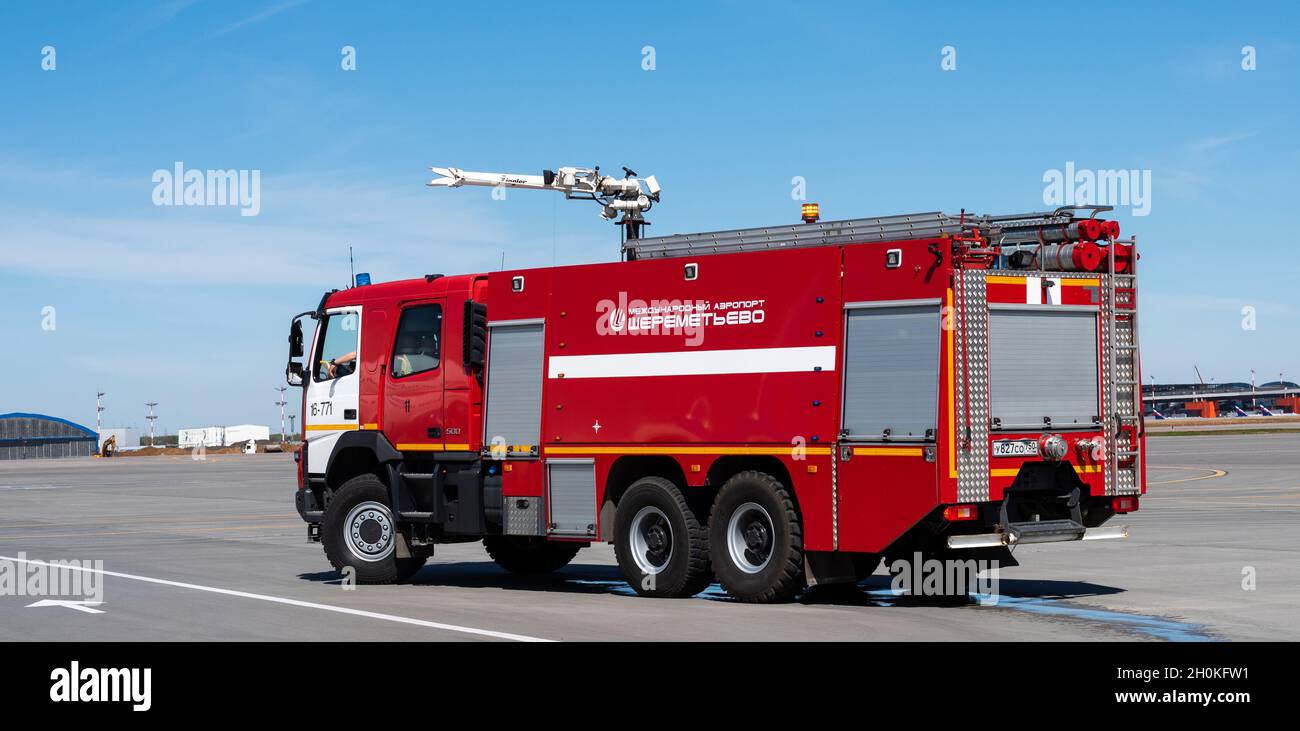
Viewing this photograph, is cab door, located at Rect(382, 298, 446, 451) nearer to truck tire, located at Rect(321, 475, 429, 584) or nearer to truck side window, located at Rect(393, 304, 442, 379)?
truck side window, located at Rect(393, 304, 442, 379)

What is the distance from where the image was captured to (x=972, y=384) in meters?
13.4

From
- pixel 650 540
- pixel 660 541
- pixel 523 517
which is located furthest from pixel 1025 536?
pixel 523 517

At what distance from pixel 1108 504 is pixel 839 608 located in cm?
289

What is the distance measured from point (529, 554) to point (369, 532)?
219 centimetres

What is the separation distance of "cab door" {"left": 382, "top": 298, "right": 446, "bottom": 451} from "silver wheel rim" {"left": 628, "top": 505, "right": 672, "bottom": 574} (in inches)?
113

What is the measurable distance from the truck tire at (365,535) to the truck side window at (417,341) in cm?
142

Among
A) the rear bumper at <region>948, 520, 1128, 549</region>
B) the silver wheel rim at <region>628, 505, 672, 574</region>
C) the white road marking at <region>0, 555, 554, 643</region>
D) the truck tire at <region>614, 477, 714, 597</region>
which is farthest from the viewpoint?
the silver wheel rim at <region>628, 505, 672, 574</region>

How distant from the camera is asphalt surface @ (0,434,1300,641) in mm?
12320

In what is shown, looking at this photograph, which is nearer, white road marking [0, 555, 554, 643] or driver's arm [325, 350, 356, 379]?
white road marking [0, 555, 554, 643]

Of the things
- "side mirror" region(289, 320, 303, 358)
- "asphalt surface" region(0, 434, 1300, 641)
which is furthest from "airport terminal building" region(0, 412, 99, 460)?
"side mirror" region(289, 320, 303, 358)

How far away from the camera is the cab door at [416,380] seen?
17312 mm
